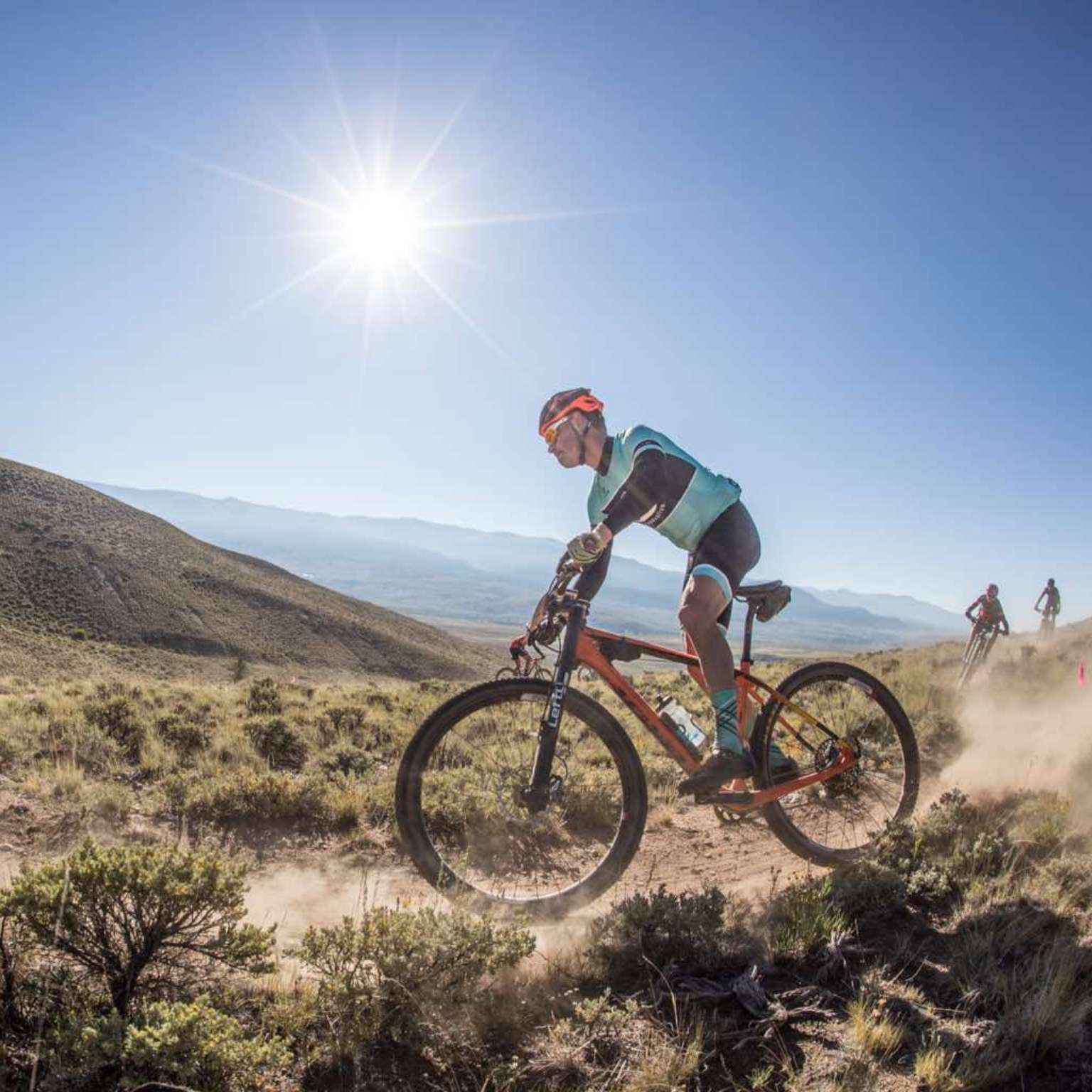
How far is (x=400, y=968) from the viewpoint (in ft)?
9.81

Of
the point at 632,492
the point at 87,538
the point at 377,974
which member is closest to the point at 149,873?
the point at 377,974

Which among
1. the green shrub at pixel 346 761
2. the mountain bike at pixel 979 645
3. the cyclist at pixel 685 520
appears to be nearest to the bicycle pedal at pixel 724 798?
the cyclist at pixel 685 520

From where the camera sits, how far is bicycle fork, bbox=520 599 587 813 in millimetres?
4270

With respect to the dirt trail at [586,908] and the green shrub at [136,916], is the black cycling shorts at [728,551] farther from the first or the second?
the green shrub at [136,916]

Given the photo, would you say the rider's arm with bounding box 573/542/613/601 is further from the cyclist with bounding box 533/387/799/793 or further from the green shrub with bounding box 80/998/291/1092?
the green shrub with bounding box 80/998/291/1092

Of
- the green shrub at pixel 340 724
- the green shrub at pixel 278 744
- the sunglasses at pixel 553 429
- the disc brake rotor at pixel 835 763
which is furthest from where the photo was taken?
the green shrub at pixel 340 724

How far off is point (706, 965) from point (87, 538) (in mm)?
101087

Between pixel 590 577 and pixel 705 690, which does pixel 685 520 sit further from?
pixel 705 690

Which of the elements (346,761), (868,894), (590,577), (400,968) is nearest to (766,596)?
(590,577)

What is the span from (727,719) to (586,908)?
5.12 feet

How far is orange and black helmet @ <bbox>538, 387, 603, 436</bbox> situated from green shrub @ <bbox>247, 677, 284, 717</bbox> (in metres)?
7.36

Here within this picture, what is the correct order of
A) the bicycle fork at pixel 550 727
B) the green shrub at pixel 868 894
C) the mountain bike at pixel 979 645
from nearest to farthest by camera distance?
1. the green shrub at pixel 868 894
2. the bicycle fork at pixel 550 727
3. the mountain bike at pixel 979 645

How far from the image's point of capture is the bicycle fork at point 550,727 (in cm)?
427

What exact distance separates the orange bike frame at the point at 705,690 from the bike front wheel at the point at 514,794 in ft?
0.75
